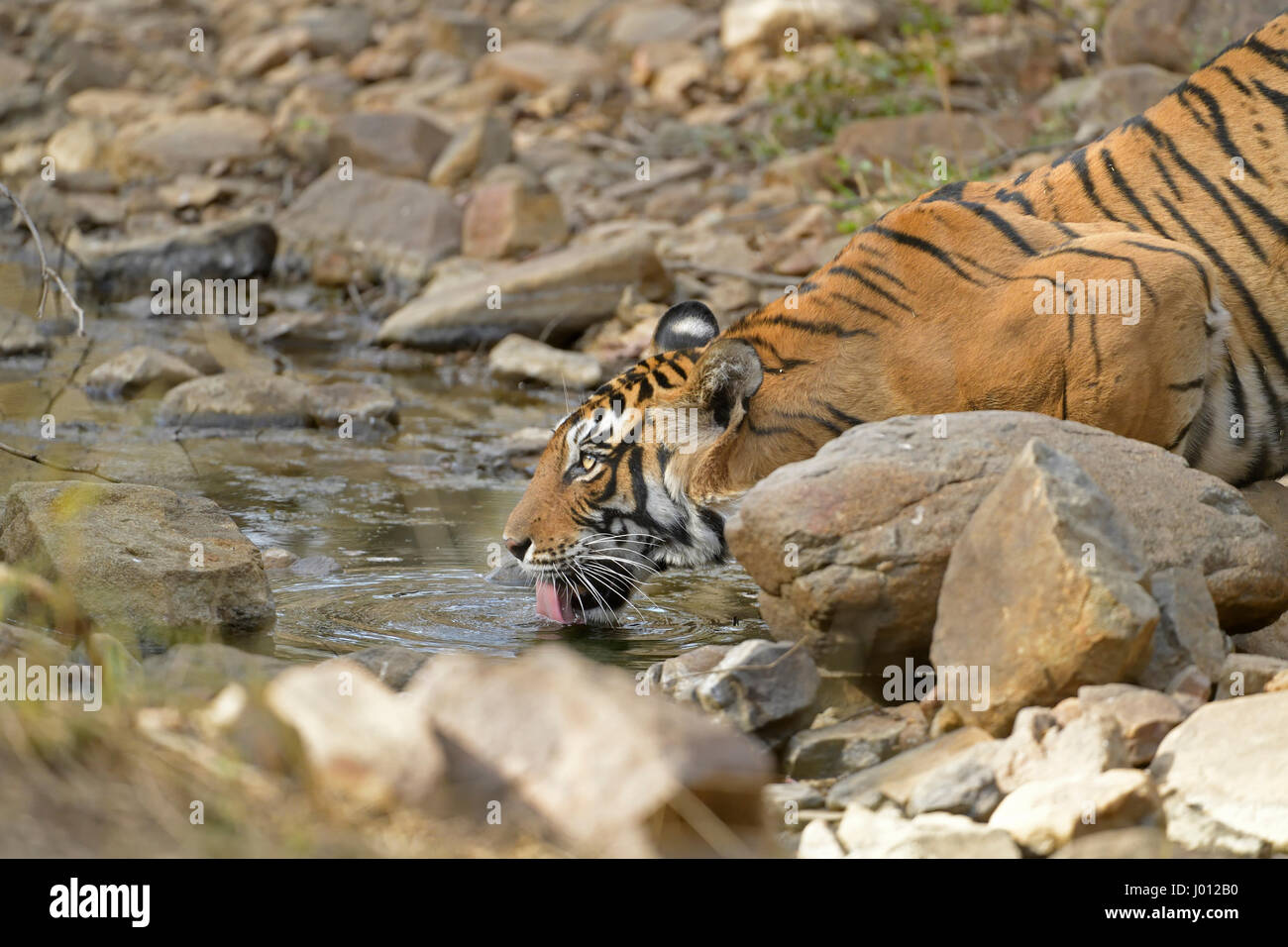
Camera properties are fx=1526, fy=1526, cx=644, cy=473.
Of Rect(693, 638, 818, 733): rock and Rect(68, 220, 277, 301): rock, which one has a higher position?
Rect(68, 220, 277, 301): rock

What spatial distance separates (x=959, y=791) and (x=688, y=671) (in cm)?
85

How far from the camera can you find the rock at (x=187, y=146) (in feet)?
41.8

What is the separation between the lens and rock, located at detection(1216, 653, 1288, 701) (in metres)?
3.48

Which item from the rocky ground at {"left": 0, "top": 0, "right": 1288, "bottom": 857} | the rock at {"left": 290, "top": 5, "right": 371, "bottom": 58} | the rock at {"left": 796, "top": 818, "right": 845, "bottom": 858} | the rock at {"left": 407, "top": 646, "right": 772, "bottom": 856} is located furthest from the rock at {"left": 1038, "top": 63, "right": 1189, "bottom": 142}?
the rock at {"left": 290, "top": 5, "right": 371, "bottom": 58}

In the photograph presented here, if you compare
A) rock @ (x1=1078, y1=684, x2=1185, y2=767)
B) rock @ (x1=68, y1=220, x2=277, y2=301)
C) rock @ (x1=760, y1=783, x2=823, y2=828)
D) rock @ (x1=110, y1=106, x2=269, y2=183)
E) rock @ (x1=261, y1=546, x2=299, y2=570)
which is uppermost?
rock @ (x1=110, y1=106, x2=269, y2=183)

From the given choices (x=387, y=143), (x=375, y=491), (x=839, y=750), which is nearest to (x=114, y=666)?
(x=839, y=750)

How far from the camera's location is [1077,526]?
3330mm

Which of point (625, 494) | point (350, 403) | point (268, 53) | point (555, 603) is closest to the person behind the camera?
point (625, 494)

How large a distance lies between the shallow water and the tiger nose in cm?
26

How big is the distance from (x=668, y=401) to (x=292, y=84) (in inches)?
453

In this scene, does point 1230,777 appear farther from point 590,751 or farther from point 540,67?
point 540,67

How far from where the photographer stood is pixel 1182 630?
3.54 meters

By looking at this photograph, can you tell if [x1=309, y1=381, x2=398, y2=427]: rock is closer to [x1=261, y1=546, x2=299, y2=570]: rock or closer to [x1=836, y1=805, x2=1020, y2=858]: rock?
[x1=261, y1=546, x2=299, y2=570]: rock

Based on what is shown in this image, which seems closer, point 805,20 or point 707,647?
point 707,647
